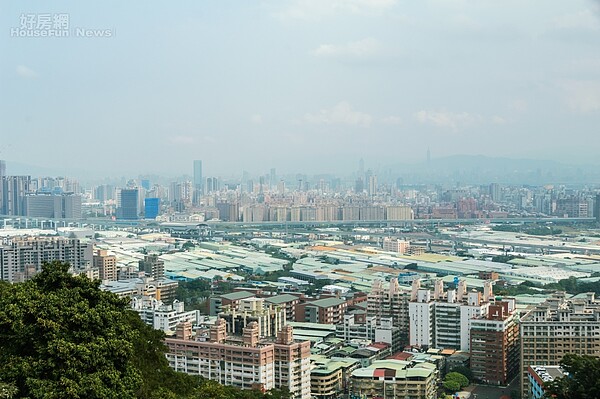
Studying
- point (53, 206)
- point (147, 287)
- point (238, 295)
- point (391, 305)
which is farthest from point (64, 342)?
point (53, 206)

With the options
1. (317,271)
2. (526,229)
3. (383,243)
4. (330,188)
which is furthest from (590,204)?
(317,271)

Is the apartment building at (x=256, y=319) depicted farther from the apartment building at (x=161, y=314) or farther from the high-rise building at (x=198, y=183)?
the high-rise building at (x=198, y=183)

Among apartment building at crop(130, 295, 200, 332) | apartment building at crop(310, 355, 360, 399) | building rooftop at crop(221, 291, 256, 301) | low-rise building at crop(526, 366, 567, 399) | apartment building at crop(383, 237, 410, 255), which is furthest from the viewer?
apartment building at crop(383, 237, 410, 255)

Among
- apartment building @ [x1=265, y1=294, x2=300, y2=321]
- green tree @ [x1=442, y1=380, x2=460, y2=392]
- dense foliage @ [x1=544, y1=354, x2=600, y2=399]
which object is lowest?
green tree @ [x1=442, y1=380, x2=460, y2=392]

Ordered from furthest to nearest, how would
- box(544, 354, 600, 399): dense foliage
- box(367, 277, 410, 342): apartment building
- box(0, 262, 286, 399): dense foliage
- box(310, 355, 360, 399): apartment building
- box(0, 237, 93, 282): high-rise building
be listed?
1. box(0, 237, 93, 282): high-rise building
2. box(367, 277, 410, 342): apartment building
3. box(310, 355, 360, 399): apartment building
4. box(544, 354, 600, 399): dense foliage
5. box(0, 262, 286, 399): dense foliage

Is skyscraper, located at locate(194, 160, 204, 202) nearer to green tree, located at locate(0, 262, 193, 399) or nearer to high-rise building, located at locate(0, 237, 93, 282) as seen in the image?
high-rise building, located at locate(0, 237, 93, 282)

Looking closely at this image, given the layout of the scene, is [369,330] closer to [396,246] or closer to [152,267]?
[152,267]

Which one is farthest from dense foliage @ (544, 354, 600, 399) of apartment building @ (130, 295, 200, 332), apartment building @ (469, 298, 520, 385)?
apartment building @ (130, 295, 200, 332)
